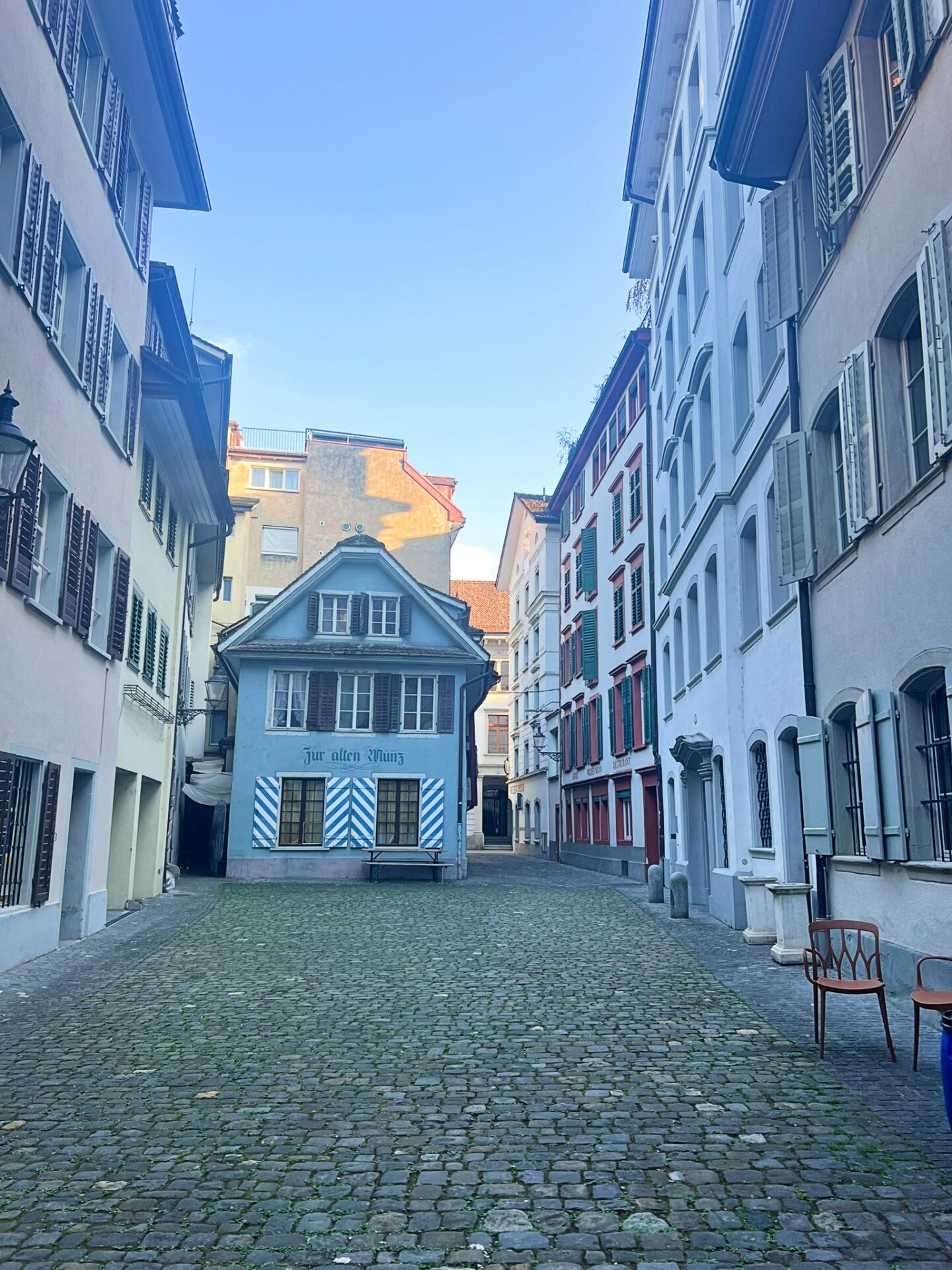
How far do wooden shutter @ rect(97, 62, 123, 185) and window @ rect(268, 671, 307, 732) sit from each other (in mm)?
14836

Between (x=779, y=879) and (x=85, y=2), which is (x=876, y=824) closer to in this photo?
(x=779, y=879)

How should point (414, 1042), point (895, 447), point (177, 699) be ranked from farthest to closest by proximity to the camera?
1. point (177, 699)
2. point (895, 447)
3. point (414, 1042)

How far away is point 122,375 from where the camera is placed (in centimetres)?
1493

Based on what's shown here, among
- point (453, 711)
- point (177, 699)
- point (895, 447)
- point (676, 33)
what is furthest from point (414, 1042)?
point (676, 33)

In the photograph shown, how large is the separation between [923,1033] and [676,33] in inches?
808

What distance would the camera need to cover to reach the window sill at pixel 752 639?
48.8 ft

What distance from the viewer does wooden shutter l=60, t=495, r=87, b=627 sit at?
12.0m

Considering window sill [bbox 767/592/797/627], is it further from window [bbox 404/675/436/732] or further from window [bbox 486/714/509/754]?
window [bbox 486/714/509/754]

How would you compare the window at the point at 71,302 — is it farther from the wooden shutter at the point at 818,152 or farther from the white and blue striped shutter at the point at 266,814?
the white and blue striped shutter at the point at 266,814

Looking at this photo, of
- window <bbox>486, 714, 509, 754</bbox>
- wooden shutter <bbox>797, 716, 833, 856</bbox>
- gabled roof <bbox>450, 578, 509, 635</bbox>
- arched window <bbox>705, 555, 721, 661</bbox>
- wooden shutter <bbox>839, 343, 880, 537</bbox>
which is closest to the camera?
wooden shutter <bbox>839, 343, 880, 537</bbox>

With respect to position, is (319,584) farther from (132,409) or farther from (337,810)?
(132,409)

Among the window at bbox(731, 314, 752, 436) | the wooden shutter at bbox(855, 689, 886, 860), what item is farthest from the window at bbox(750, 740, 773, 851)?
the window at bbox(731, 314, 752, 436)

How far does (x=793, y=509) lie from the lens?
40.3ft

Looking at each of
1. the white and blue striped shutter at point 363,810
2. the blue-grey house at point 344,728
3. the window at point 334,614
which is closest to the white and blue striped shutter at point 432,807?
the blue-grey house at point 344,728
